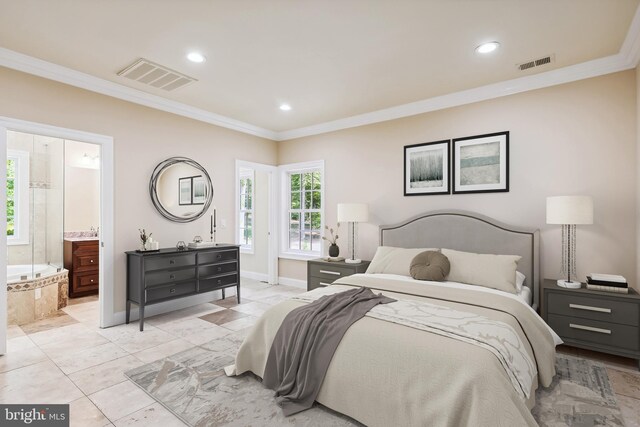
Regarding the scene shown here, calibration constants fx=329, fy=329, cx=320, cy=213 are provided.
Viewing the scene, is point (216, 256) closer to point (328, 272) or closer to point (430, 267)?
point (328, 272)

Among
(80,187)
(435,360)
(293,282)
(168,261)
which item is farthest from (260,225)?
(435,360)

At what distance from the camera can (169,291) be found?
3861 millimetres

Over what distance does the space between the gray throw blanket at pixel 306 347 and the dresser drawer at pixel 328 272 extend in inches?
68.6

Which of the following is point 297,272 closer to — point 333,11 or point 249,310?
point 249,310

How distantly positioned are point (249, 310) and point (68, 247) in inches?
122

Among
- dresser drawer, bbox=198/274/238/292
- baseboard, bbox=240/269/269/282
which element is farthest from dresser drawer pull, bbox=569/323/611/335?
baseboard, bbox=240/269/269/282

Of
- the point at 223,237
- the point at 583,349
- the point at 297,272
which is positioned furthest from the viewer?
the point at 297,272

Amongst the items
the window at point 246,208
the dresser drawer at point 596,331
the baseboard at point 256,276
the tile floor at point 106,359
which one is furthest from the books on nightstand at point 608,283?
the window at point 246,208

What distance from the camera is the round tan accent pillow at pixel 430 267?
3248 millimetres

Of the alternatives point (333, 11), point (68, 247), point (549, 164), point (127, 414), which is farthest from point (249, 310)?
point (549, 164)

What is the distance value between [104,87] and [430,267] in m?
3.98

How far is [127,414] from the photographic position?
2092mm

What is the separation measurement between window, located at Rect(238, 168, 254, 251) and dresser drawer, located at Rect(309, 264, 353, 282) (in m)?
2.27

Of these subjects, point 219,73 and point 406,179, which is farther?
point 406,179
